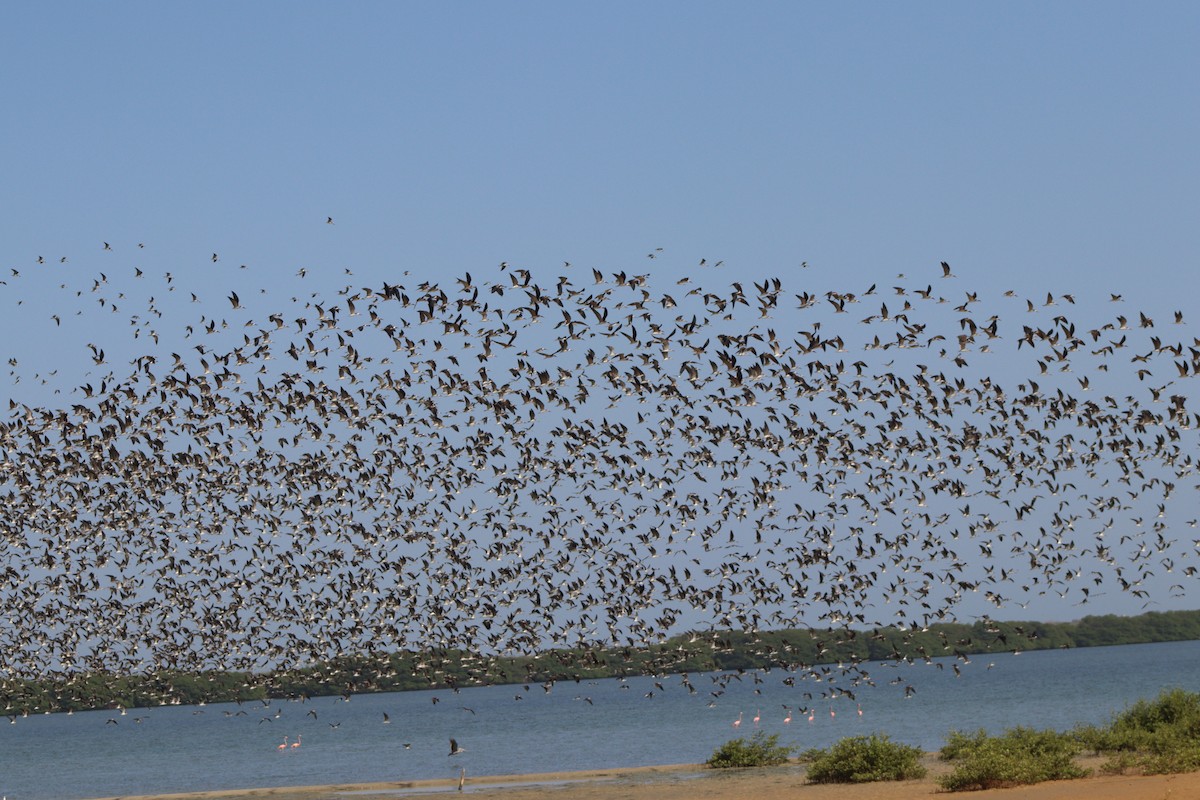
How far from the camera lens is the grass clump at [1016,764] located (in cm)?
3491

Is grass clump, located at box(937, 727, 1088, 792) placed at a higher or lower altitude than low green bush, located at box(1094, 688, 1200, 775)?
higher

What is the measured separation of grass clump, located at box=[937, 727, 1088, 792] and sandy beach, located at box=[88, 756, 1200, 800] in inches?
18.4

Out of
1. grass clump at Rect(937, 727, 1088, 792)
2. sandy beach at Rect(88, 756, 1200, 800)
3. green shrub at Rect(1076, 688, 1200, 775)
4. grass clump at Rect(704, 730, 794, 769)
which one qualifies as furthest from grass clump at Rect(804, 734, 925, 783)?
grass clump at Rect(704, 730, 794, 769)

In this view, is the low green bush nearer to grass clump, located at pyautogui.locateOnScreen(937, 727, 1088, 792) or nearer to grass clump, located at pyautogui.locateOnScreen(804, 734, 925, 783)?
grass clump, located at pyautogui.locateOnScreen(937, 727, 1088, 792)

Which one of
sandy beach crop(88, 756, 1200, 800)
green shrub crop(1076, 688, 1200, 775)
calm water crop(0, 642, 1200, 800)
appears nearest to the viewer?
sandy beach crop(88, 756, 1200, 800)

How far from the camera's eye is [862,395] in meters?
35.7

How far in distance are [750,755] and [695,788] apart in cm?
696

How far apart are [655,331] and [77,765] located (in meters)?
63.4

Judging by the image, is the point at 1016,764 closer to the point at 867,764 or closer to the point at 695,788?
the point at 867,764

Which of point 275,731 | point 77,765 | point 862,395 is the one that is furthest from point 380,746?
point 862,395

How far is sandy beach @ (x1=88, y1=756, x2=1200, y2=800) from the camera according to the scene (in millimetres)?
32969

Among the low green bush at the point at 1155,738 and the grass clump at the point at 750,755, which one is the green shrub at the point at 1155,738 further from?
the grass clump at the point at 750,755

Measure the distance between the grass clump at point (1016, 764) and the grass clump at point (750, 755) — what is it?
432 inches

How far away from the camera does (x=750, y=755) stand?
49.1 meters
